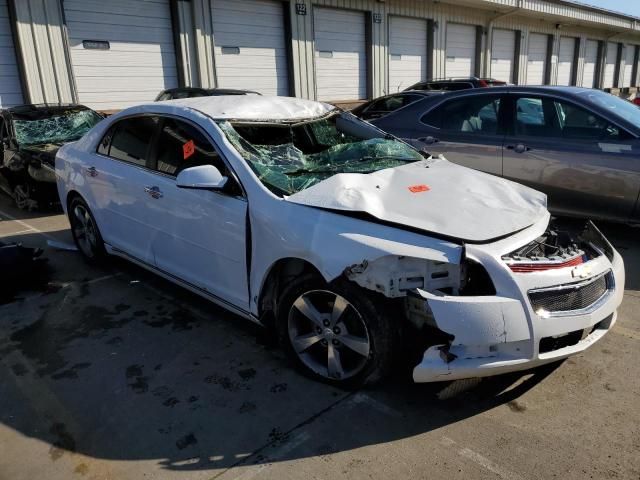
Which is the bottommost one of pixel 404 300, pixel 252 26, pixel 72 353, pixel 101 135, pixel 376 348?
pixel 72 353

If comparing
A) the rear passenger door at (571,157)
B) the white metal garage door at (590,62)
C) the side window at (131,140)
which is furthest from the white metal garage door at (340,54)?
the white metal garage door at (590,62)

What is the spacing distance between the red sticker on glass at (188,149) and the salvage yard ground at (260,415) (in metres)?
1.21

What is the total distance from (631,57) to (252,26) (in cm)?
3101

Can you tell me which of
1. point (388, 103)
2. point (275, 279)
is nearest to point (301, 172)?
point (275, 279)

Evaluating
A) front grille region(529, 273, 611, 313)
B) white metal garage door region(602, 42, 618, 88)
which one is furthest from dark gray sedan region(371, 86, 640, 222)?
white metal garage door region(602, 42, 618, 88)

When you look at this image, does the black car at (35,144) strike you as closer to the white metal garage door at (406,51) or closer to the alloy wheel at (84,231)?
the alloy wheel at (84,231)

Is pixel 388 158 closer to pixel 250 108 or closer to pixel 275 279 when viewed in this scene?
pixel 250 108

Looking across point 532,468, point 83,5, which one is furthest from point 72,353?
point 83,5

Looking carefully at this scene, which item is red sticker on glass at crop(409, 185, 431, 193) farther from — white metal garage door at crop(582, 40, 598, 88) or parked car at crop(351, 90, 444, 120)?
white metal garage door at crop(582, 40, 598, 88)

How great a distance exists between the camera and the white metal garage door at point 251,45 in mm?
13203

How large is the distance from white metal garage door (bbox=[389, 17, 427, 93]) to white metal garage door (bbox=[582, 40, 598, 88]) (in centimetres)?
1524

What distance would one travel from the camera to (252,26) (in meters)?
13.8

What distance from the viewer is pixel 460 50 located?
2091 cm

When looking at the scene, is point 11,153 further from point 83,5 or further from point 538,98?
point 538,98
